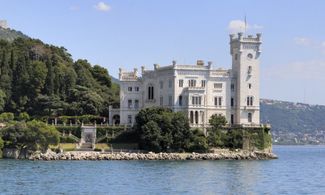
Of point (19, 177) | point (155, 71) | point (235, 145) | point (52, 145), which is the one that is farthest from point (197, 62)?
point (19, 177)

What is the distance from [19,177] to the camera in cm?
5484

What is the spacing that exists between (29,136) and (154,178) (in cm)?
2474

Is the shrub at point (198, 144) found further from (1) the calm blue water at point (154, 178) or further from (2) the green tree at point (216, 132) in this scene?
(1) the calm blue water at point (154, 178)

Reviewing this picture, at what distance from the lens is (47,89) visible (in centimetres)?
9644

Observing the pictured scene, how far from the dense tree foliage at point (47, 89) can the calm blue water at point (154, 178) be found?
22.0 m

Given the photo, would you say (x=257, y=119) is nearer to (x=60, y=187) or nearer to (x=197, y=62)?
(x=197, y=62)

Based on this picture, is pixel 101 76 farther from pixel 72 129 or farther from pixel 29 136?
pixel 29 136

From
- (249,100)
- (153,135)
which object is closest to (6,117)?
(153,135)

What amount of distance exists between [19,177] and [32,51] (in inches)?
2143

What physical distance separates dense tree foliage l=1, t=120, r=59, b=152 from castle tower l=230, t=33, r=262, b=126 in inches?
809

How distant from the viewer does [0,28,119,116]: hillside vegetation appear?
94.4 metres

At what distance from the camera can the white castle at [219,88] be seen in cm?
8538

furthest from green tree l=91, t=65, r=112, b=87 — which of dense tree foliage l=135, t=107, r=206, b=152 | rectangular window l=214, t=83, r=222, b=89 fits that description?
dense tree foliage l=135, t=107, r=206, b=152

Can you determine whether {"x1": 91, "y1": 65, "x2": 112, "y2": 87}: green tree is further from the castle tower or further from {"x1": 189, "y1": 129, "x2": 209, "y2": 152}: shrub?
{"x1": 189, "y1": 129, "x2": 209, "y2": 152}: shrub
